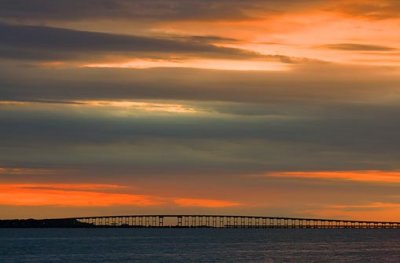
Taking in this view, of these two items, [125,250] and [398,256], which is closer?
[398,256]

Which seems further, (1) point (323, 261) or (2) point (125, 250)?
(2) point (125, 250)

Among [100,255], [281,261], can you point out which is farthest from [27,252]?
[281,261]

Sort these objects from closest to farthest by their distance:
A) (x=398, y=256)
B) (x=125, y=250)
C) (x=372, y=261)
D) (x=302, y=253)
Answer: (x=372, y=261)
(x=398, y=256)
(x=302, y=253)
(x=125, y=250)

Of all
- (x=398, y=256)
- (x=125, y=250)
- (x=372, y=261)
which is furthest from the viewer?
(x=125, y=250)

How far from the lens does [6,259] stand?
152 meters

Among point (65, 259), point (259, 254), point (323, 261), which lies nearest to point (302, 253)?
point (259, 254)

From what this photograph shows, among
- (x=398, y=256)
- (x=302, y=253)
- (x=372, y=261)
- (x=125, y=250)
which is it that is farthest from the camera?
(x=125, y=250)

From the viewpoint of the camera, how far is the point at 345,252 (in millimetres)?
176750

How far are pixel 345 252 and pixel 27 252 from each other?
48.7 m

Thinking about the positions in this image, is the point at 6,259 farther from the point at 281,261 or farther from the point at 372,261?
the point at 372,261

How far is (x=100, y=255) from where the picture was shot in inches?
6545

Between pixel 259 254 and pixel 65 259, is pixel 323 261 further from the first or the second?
pixel 65 259

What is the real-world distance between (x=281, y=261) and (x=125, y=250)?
141 feet

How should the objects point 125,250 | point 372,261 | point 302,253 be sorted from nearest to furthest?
1. point 372,261
2. point 302,253
3. point 125,250
